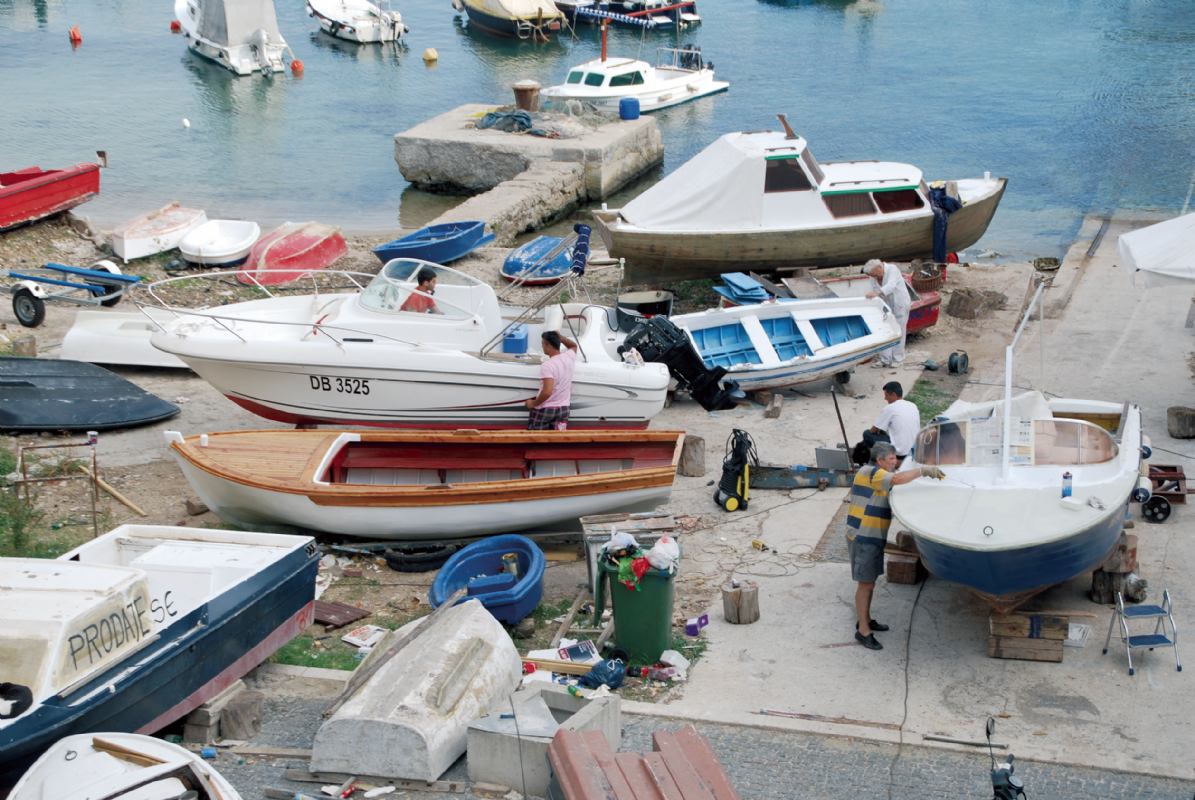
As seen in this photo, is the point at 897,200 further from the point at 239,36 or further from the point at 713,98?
the point at 239,36

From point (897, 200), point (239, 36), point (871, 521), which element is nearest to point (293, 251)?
point (897, 200)

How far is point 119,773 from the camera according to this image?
675cm

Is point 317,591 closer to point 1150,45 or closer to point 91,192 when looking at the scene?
point 91,192

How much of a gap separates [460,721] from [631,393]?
18.2 ft

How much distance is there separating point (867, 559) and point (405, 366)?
5.36 meters

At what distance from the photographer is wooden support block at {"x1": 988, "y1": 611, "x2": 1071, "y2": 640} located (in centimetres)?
884

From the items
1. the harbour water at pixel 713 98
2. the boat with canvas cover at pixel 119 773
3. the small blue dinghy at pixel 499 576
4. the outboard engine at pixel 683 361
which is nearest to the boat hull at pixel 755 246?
the outboard engine at pixel 683 361

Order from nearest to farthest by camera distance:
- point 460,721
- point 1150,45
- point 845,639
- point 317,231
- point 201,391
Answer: point 460,721 < point 845,639 < point 201,391 < point 317,231 < point 1150,45

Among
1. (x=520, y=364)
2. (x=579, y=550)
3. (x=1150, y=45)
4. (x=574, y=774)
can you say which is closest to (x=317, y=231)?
(x=520, y=364)

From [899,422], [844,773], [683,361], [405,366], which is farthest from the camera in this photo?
[683,361]

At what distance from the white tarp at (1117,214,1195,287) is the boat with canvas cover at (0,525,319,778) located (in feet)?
27.5

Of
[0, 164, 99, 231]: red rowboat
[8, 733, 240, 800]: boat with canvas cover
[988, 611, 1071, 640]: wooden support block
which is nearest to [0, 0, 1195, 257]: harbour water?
[0, 164, 99, 231]: red rowboat

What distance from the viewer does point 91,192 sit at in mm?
21406

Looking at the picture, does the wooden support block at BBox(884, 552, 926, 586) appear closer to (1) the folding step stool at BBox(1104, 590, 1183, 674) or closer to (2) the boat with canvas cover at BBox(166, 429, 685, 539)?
(1) the folding step stool at BBox(1104, 590, 1183, 674)
